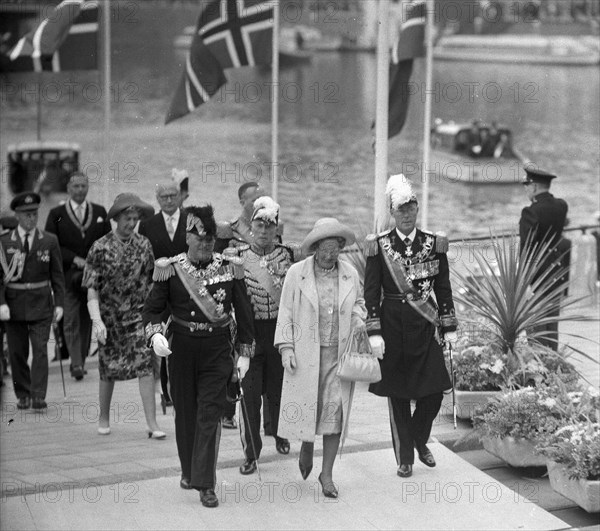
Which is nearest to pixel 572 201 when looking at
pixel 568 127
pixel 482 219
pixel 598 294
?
pixel 482 219

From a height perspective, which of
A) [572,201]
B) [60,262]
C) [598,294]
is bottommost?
[572,201]

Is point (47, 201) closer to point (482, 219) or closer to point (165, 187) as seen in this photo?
point (482, 219)

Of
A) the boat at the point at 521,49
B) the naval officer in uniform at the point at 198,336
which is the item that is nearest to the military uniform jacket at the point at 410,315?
the naval officer in uniform at the point at 198,336

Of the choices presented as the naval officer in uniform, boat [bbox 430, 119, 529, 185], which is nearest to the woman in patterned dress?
the naval officer in uniform

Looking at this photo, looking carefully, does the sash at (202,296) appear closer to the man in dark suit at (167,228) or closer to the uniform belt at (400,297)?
the uniform belt at (400,297)

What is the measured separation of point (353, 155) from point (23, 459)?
4354 centimetres

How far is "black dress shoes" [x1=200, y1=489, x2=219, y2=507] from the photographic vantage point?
22.9 ft

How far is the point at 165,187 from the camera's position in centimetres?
920

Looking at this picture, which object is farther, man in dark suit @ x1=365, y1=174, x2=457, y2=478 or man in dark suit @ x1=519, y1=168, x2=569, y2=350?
man in dark suit @ x1=519, y1=168, x2=569, y2=350

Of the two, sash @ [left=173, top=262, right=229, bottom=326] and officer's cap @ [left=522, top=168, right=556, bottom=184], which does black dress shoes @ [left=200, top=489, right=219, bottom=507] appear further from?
officer's cap @ [left=522, top=168, right=556, bottom=184]

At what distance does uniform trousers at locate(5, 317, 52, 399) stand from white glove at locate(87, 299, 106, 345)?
3.49 feet

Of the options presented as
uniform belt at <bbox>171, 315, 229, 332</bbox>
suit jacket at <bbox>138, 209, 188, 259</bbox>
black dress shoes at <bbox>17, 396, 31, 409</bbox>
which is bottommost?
black dress shoes at <bbox>17, 396, 31, 409</bbox>

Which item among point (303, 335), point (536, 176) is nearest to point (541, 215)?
point (536, 176)

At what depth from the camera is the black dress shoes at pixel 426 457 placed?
25.4ft
